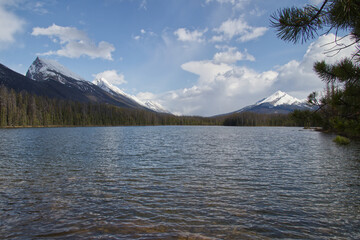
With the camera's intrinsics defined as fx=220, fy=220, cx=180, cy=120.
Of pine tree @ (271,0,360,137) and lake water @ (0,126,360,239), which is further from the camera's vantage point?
lake water @ (0,126,360,239)

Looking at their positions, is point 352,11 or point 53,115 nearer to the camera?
point 352,11

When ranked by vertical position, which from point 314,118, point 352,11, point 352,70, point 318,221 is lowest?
point 318,221

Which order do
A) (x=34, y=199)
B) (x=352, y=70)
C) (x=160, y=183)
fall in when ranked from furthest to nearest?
(x=160, y=183) → (x=34, y=199) → (x=352, y=70)

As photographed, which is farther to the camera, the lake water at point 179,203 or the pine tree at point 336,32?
the lake water at point 179,203

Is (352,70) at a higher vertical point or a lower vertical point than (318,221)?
higher

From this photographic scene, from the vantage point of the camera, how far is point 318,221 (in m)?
9.46

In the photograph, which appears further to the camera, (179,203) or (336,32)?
(179,203)

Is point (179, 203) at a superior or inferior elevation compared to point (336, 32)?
inferior

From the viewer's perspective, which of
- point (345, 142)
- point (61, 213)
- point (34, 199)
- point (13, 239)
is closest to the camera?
point (13, 239)

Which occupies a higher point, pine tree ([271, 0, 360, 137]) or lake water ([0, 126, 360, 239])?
pine tree ([271, 0, 360, 137])

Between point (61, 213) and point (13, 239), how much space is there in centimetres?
244

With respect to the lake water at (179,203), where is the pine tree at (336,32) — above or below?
above

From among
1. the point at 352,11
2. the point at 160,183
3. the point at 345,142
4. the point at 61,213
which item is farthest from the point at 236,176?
the point at 345,142

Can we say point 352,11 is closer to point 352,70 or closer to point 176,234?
point 352,70
